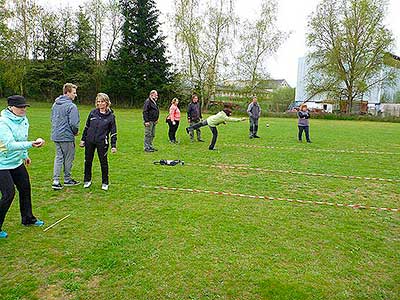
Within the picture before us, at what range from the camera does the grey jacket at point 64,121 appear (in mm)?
6121

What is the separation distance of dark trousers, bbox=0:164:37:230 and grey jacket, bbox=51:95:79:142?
5.84ft

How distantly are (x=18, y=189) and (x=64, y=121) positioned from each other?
78.5 inches

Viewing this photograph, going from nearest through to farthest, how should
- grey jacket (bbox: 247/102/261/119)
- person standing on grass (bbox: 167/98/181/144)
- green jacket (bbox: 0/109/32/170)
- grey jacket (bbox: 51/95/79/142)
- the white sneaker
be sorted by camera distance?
green jacket (bbox: 0/109/32/170)
grey jacket (bbox: 51/95/79/142)
the white sneaker
person standing on grass (bbox: 167/98/181/144)
grey jacket (bbox: 247/102/261/119)

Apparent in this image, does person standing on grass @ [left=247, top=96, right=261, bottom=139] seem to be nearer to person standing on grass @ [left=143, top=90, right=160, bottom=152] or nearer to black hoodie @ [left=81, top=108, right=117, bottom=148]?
person standing on grass @ [left=143, top=90, right=160, bottom=152]

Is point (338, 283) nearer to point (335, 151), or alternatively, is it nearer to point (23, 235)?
point (23, 235)

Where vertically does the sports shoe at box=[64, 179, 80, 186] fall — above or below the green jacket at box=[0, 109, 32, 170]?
below

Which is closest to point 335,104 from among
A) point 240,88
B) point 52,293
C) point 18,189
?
point 240,88

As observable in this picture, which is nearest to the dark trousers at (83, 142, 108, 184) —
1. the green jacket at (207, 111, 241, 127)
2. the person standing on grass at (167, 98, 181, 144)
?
the green jacket at (207, 111, 241, 127)

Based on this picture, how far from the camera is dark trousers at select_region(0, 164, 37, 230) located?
159 inches

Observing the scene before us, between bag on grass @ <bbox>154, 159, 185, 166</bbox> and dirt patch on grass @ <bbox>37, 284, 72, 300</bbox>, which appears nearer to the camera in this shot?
dirt patch on grass @ <bbox>37, 284, 72, 300</bbox>

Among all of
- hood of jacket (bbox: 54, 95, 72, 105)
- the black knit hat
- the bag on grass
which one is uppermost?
hood of jacket (bbox: 54, 95, 72, 105)

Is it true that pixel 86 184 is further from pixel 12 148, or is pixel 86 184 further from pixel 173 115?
pixel 173 115

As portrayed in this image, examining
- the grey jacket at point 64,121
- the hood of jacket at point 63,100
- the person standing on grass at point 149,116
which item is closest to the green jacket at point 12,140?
the grey jacket at point 64,121

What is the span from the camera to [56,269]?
11.7ft
